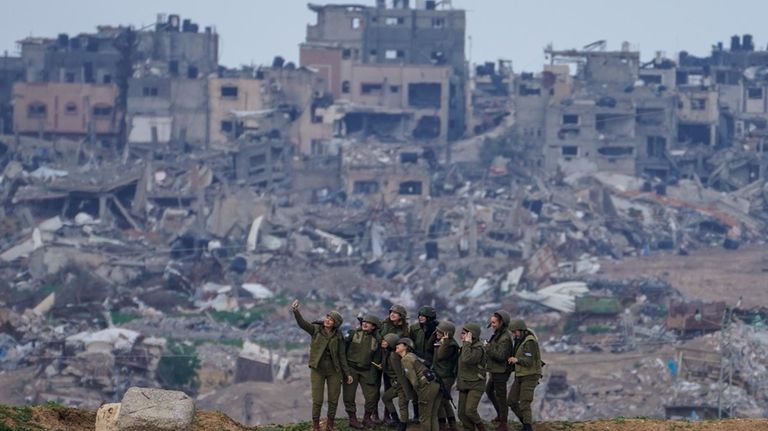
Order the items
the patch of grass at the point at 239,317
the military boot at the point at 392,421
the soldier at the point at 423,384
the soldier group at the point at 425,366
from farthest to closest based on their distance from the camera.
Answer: the patch of grass at the point at 239,317 → the military boot at the point at 392,421 → the soldier group at the point at 425,366 → the soldier at the point at 423,384

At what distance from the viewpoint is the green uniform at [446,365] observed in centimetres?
1673

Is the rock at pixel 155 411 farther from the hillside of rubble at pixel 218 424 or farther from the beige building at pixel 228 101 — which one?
the beige building at pixel 228 101

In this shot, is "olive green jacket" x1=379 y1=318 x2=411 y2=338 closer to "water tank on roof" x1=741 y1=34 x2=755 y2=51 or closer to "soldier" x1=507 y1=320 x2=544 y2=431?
"soldier" x1=507 y1=320 x2=544 y2=431

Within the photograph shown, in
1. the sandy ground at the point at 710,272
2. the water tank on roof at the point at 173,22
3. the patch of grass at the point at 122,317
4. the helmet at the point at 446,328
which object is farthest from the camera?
the water tank on roof at the point at 173,22

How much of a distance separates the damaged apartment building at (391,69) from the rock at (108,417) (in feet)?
193

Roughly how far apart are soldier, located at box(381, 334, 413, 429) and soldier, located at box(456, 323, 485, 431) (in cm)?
50

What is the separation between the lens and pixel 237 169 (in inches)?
2685

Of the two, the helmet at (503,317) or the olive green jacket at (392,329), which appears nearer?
the helmet at (503,317)

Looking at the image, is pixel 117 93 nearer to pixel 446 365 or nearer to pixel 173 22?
pixel 173 22

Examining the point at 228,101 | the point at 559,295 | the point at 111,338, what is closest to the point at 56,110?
the point at 228,101

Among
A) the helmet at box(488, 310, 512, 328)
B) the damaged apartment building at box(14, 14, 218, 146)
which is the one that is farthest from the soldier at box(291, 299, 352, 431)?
the damaged apartment building at box(14, 14, 218, 146)

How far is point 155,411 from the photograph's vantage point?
1602cm

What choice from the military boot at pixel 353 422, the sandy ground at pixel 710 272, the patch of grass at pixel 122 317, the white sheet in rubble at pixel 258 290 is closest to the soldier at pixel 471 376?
the military boot at pixel 353 422

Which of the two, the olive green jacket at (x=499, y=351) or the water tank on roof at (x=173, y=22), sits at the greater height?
the water tank on roof at (x=173, y=22)
